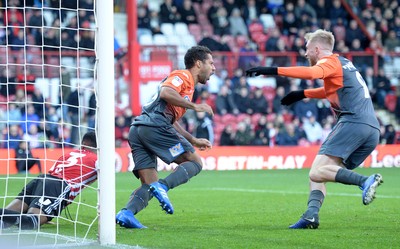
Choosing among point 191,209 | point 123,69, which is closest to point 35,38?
point 123,69

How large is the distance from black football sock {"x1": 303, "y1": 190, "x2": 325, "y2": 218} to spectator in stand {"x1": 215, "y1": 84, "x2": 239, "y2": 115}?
1499 cm

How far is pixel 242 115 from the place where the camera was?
2389 cm

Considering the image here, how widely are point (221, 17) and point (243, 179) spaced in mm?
9929

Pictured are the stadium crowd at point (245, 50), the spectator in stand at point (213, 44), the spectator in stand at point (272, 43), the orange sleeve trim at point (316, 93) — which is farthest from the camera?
the spectator in stand at point (272, 43)

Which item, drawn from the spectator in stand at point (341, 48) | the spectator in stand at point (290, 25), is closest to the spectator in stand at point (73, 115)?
the spectator in stand at point (290, 25)

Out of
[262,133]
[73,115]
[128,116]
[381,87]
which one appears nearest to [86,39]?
[73,115]

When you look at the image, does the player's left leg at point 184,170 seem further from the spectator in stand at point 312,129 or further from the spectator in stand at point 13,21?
the spectator in stand at point 312,129

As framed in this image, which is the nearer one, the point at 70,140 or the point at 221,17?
the point at 70,140

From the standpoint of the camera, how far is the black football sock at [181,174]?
8461 millimetres

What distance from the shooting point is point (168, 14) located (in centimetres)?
2611

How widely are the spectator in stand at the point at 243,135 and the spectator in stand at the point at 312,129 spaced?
1.84 m

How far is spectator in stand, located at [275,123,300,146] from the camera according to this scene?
23.3 meters

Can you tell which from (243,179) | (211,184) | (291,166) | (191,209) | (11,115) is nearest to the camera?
(191,209)

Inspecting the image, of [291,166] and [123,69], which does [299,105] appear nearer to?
[291,166]
